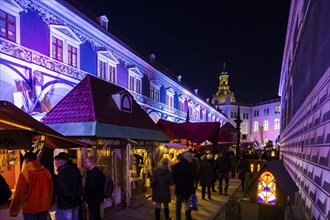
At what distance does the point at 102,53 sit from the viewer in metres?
17.5

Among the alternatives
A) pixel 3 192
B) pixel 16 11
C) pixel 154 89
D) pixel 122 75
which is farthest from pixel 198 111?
pixel 3 192

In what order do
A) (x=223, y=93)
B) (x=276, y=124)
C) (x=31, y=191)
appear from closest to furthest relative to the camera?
(x=31, y=191)
(x=276, y=124)
(x=223, y=93)

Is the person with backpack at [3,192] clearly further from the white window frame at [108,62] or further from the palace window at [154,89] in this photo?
the palace window at [154,89]

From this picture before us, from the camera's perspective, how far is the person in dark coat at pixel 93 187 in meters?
6.45

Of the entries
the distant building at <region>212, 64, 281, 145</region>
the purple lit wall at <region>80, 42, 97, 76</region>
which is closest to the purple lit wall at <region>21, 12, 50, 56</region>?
the purple lit wall at <region>80, 42, 97, 76</region>

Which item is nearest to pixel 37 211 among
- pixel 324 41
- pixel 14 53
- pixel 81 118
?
pixel 81 118

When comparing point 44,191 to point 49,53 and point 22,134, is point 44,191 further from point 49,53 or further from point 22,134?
point 49,53

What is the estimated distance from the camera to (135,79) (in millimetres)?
22094

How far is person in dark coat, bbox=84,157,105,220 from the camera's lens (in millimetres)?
6453

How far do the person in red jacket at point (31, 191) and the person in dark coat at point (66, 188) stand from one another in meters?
0.26

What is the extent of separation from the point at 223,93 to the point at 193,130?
83455 mm

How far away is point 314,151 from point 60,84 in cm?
1144

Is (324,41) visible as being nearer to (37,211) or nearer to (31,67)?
(37,211)

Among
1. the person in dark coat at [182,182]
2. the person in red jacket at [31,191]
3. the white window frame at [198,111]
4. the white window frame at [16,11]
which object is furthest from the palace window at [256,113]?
the person in red jacket at [31,191]
